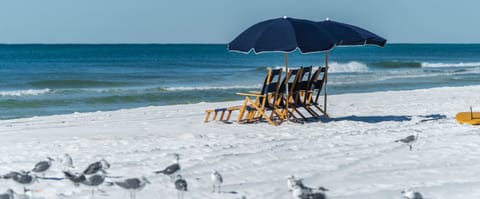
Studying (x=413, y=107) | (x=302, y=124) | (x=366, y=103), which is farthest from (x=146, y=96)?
(x=302, y=124)

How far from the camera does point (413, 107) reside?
1443 centimetres

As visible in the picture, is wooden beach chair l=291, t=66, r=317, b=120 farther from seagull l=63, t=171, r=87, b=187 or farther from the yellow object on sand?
seagull l=63, t=171, r=87, b=187

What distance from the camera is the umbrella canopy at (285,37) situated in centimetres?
1044

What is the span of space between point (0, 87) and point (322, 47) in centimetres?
1968

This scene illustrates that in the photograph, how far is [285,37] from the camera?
34.7 feet

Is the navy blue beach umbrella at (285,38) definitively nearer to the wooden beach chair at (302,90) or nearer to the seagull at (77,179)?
the wooden beach chair at (302,90)

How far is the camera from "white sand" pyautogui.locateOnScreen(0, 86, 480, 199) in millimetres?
6832

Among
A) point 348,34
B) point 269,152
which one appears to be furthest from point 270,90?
point 269,152

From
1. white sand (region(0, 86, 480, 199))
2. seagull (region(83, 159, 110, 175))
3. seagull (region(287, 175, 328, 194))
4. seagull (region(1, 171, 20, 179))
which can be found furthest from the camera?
seagull (region(83, 159, 110, 175))

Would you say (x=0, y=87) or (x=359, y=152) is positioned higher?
(x=0, y=87)

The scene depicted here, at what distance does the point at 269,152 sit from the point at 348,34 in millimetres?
3252

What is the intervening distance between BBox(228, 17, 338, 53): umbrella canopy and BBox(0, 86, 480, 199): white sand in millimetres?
1210

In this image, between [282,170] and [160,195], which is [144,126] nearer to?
[282,170]

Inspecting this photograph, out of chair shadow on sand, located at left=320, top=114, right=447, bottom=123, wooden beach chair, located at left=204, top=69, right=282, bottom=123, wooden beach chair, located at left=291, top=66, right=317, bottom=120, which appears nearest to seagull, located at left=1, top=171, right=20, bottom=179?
wooden beach chair, located at left=204, top=69, right=282, bottom=123
